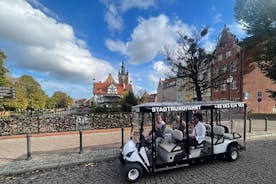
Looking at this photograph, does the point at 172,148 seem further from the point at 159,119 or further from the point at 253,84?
the point at 253,84

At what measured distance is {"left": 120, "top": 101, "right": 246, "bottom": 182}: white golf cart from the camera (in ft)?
16.8

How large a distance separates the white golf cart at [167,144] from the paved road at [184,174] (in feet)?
0.82

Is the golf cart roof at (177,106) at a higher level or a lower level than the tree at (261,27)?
lower

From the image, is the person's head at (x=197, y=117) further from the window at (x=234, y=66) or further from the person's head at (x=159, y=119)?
the window at (x=234, y=66)

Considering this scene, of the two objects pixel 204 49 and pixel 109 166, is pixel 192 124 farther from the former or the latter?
pixel 204 49

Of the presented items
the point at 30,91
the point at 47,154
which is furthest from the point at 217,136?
the point at 30,91

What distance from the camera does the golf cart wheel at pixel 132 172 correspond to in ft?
15.9

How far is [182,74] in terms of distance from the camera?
28734 mm

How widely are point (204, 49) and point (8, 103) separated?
3595 centimetres

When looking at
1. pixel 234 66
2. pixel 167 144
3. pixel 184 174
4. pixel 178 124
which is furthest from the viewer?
pixel 234 66

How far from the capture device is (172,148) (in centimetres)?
545

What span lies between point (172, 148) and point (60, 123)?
9.50m

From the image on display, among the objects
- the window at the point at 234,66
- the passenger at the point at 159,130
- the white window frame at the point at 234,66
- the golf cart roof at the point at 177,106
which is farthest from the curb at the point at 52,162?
the window at the point at 234,66

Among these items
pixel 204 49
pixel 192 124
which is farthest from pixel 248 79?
pixel 192 124
